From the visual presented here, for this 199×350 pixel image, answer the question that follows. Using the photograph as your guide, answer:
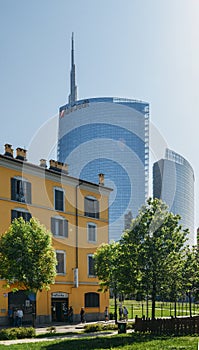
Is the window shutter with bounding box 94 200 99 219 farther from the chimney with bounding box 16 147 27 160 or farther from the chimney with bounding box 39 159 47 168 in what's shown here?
the chimney with bounding box 16 147 27 160

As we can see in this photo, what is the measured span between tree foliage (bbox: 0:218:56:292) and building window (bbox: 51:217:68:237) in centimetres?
1064

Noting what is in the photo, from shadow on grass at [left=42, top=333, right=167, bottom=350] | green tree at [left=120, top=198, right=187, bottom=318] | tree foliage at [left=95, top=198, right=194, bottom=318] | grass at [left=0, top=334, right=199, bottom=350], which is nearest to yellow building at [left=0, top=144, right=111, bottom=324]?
tree foliage at [left=95, top=198, right=194, bottom=318]

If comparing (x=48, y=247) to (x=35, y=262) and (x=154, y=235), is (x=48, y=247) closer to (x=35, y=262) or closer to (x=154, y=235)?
(x=35, y=262)

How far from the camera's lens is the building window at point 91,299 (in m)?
50.9

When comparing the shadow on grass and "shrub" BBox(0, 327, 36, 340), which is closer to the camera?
the shadow on grass

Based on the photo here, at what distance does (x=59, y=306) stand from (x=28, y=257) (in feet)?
45.4

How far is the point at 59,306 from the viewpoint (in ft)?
156

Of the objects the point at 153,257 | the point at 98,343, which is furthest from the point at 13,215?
the point at 98,343

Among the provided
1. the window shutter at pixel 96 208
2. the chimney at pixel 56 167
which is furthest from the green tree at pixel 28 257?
the window shutter at pixel 96 208

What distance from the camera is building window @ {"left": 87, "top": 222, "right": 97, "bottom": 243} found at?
5212 cm

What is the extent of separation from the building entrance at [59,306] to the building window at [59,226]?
223 inches

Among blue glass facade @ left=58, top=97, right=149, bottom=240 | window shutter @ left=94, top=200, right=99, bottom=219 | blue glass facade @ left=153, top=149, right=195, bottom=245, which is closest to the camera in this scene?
window shutter @ left=94, top=200, right=99, bottom=219

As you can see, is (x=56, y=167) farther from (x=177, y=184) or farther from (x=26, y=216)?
(x=177, y=184)

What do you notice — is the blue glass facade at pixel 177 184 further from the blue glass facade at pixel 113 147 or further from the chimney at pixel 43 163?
the chimney at pixel 43 163
